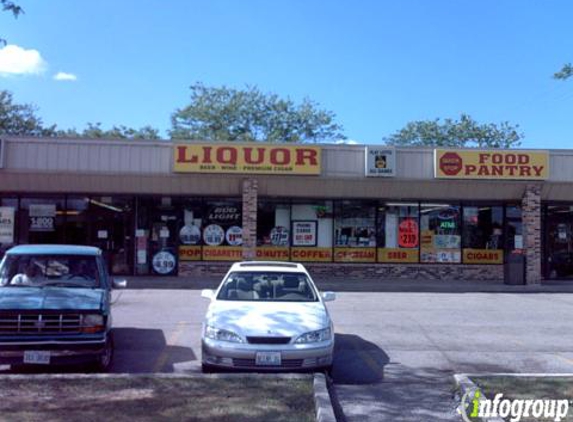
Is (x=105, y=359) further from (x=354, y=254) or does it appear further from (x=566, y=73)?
(x=354, y=254)

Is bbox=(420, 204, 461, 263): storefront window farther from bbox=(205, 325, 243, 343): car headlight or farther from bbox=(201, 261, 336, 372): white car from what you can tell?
bbox=(205, 325, 243, 343): car headlight

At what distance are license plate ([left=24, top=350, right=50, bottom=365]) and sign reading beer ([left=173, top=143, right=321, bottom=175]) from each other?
43.9 feet

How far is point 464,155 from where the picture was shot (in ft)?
70.6

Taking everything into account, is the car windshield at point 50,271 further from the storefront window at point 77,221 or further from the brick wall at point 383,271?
the storefront window at point 77,221

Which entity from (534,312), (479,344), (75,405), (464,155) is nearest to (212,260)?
(464,155)

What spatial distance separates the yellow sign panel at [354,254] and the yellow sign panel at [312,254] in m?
0.33

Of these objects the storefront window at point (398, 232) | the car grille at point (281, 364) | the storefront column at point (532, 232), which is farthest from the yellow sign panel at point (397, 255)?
the car grille at point (281, 364)

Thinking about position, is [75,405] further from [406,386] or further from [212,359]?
[406,386]

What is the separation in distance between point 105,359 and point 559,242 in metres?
20.6

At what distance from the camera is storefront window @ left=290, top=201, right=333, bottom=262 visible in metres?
22.9

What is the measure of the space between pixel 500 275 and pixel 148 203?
13088 millimetres

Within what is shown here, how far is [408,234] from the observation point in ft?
76.3

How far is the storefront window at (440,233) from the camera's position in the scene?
76.4 ft

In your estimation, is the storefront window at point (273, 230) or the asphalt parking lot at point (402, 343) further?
the storefront window at point (273, 230)
